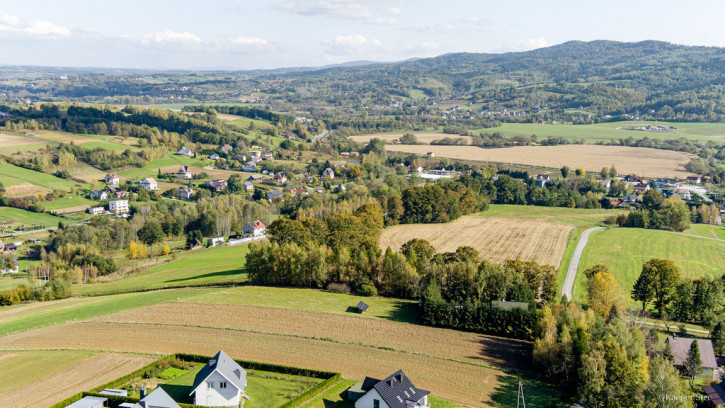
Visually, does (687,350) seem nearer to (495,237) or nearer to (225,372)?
(225,372)

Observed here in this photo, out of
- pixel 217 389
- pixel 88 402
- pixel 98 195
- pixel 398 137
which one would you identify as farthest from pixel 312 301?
pixel 398 137

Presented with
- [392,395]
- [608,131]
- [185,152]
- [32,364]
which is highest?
[608,131]

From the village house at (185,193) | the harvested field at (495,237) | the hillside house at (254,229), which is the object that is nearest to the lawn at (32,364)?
the harvested field at (495,237)

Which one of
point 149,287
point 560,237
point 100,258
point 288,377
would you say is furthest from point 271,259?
point 560,237

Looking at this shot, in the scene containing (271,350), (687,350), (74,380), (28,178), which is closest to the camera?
(74,380)

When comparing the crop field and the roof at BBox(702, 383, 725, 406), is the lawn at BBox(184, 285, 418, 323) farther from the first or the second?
the crop field

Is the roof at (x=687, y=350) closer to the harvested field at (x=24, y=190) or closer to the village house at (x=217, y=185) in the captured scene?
the village house at (x=217, y=185)
